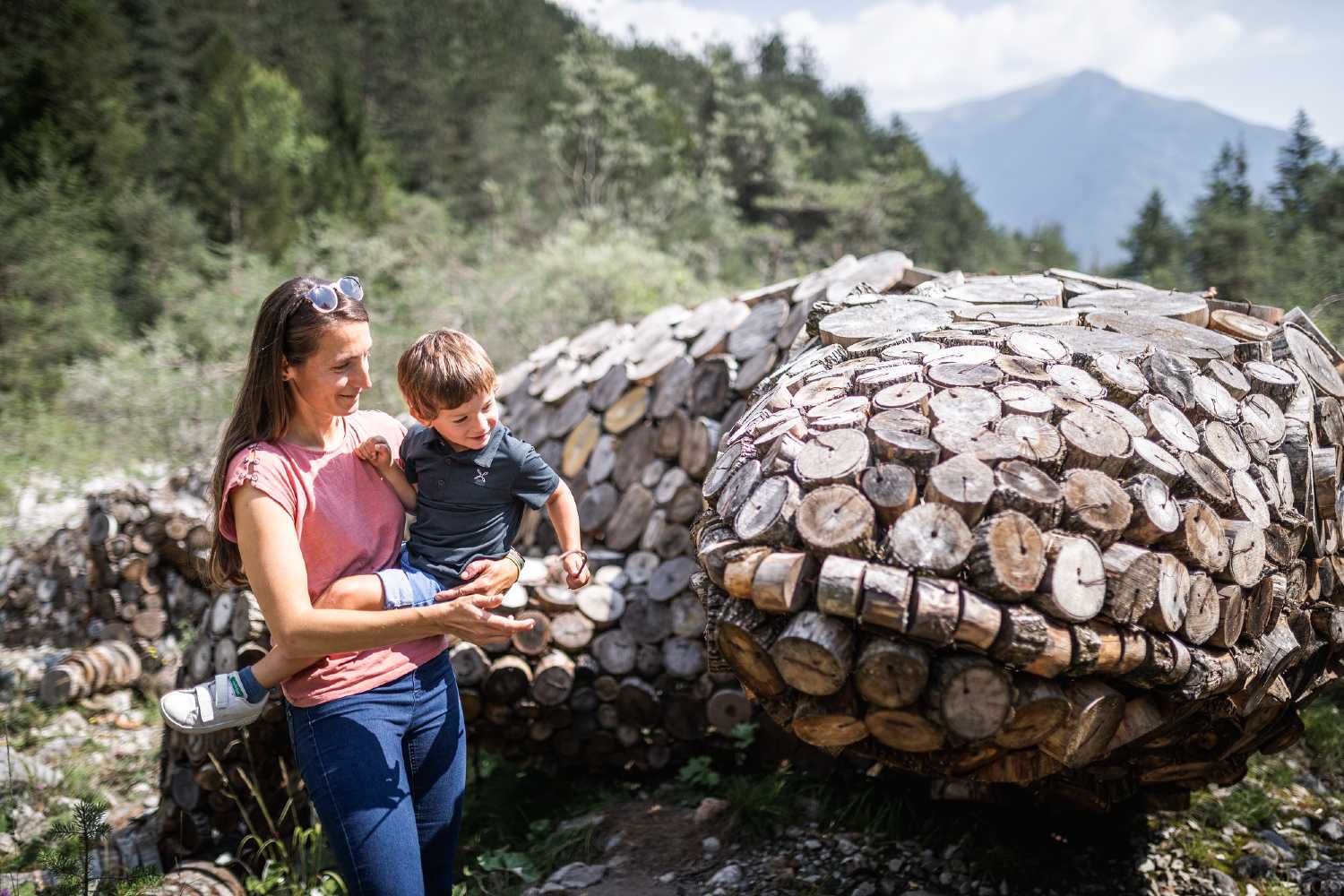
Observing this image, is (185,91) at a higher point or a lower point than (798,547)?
higher

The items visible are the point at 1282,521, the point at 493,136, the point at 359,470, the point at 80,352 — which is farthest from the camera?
the point at 493,136

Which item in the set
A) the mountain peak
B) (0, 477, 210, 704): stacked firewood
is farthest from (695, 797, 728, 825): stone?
the mountain peak

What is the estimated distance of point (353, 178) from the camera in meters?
19.0

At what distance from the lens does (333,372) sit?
1779 mm

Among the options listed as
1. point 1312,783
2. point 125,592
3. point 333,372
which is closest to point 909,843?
point 1312,783

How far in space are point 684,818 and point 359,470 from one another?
5.68 feet

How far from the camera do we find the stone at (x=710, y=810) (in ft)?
9.65

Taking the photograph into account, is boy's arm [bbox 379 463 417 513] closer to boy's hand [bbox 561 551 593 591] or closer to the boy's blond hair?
the boy's blond hair

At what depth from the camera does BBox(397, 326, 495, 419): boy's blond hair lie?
1832 millimetres

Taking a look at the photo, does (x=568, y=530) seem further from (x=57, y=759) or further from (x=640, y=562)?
(x=57, y=759)

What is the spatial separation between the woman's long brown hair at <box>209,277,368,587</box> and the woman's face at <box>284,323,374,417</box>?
0.05ft

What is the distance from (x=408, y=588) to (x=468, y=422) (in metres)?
0.35

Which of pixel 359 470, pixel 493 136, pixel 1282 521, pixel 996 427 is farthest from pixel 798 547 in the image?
pixel 493 136

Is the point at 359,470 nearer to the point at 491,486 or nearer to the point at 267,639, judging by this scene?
the point at 491,486
